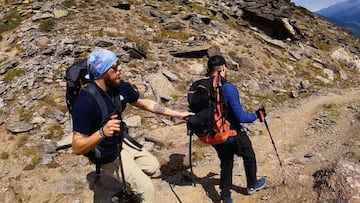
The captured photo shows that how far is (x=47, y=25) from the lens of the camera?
838 inches

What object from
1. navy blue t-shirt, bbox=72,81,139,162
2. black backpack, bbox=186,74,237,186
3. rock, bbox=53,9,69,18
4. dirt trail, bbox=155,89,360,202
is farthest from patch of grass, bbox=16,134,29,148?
A: rock, bbox=53,9,69,18

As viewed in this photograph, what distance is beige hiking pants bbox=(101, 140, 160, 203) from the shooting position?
6258 mm

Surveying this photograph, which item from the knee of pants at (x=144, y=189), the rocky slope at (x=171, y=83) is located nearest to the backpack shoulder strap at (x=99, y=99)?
the knee of pants at (x=144, y=189)

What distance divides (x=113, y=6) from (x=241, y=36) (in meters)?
9.82

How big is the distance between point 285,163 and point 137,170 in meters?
6.23

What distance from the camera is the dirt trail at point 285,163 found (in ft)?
29.0

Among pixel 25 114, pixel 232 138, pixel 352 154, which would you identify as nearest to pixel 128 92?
pixel 232 138

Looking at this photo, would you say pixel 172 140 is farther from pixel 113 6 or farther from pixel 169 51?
pixel 113 6

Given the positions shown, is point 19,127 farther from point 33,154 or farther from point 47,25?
point 47,25

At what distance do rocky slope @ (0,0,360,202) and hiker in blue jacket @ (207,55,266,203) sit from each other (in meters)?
1.08

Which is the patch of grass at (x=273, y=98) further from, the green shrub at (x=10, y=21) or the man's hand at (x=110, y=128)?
Result: the green shrub at (x=10, y=21)

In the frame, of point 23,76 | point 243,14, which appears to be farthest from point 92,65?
point 243,14

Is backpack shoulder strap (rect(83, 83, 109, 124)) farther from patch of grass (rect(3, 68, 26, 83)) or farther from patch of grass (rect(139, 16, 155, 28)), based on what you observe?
patch of grass (rect(139, 16, 155, 28))

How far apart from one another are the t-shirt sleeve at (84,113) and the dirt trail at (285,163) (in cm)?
448
